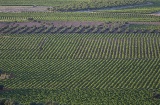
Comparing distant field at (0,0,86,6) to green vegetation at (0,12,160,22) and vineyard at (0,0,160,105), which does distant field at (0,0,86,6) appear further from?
green vegetation at (0,12,160,22)

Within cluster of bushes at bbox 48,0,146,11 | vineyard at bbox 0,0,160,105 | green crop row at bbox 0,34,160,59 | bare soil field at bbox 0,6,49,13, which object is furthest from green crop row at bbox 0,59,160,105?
cluster of bushes at bbox 48,0,146,11

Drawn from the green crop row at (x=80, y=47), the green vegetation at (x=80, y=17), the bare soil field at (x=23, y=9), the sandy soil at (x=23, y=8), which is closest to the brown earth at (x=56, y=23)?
the green vegetation at (x=80, y=17)

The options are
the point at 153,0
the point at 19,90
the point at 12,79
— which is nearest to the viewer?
the point at 19,90

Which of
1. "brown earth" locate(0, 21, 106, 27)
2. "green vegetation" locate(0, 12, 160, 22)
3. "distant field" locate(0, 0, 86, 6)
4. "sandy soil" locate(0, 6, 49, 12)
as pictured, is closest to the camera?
"brown earth" locate(0, 21, 106, 27)

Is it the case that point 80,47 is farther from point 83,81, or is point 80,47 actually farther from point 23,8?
point 23,8

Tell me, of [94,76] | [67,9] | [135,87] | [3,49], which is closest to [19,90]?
[94,76]

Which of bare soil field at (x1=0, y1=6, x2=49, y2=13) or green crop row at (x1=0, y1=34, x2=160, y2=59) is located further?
bare soil field at (x1=0, y1=6, x2=49, y2=13)

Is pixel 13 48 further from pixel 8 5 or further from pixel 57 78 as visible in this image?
pixel 8 5

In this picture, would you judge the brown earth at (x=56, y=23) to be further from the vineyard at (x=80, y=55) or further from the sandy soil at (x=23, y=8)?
the sandy soil at (x=23, y=8)
